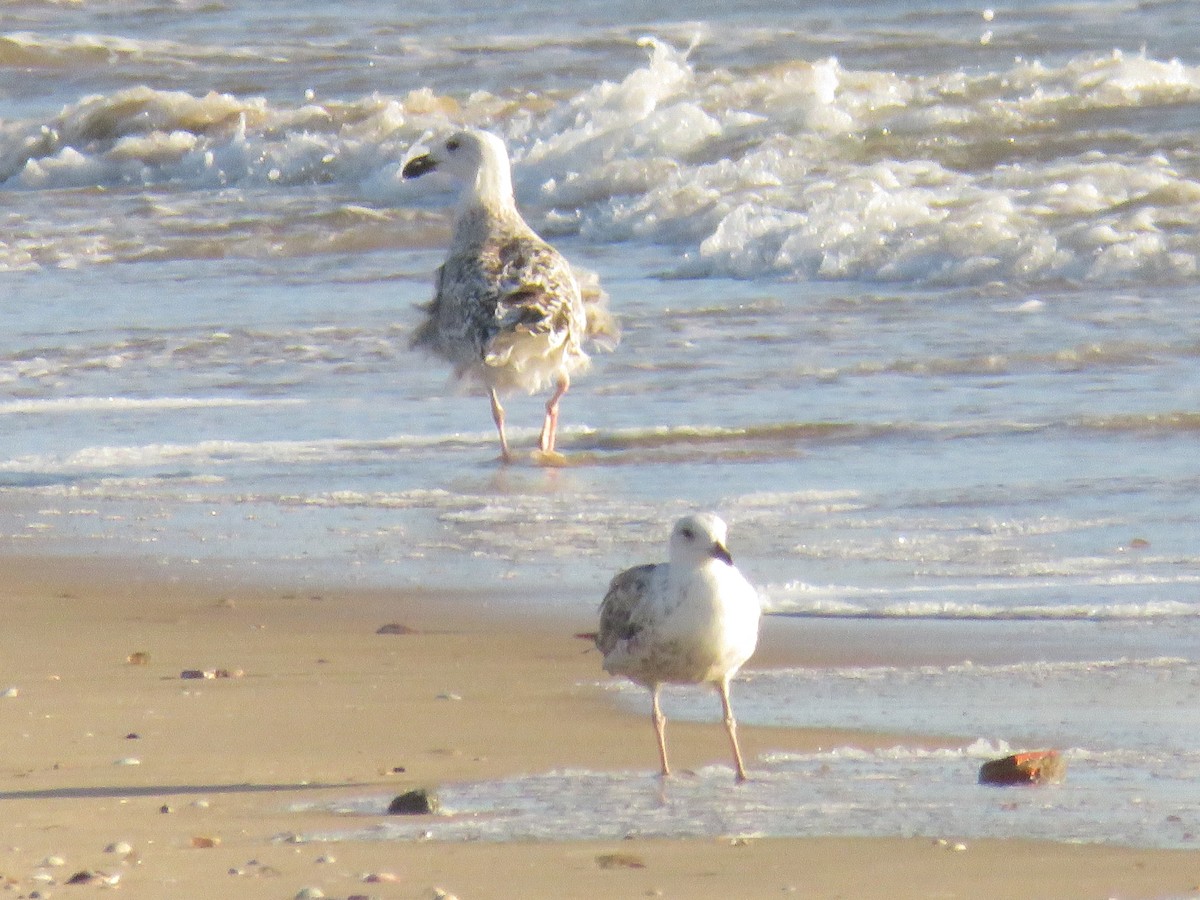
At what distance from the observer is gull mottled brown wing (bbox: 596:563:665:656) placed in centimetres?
516

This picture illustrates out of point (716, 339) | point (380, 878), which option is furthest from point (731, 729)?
point (716, 339)

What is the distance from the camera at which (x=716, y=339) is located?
11211mm

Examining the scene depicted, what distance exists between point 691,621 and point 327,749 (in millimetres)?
818

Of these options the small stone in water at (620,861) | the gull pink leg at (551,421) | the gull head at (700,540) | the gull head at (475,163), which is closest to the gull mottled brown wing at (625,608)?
the gull head at (700,540)

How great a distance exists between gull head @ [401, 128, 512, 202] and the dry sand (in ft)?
11.9

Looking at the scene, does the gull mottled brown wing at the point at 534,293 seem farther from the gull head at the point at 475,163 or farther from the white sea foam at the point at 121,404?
the white sea foam at the point at 121,404

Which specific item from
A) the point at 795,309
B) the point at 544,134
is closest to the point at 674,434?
the point at 795,309

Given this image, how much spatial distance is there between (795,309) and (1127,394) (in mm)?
2874

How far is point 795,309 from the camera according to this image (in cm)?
1199

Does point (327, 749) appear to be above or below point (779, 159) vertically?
below

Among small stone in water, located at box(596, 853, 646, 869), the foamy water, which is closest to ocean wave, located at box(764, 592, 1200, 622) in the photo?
the foamy water

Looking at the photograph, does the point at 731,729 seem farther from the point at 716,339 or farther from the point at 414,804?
the point at 716,339

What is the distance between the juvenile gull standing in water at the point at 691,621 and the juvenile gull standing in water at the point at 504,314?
382 centimetres

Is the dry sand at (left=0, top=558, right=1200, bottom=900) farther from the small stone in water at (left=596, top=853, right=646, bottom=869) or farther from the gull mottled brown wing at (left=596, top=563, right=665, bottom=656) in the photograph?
the gull mottled brown wing at (left=596, top=563, right=665, bottom=656)
